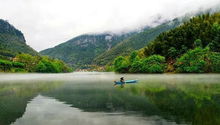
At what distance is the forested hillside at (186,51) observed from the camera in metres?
127

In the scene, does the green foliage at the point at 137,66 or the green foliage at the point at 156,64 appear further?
the green foliage at the point at 137,66

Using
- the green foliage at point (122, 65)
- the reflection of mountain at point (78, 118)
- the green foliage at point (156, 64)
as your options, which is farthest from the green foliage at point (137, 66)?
Answer: the reflection of mountain at point (78, 118)

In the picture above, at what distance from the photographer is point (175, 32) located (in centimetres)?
15825

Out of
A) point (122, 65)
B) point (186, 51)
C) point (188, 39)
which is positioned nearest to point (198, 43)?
point (186, 51)

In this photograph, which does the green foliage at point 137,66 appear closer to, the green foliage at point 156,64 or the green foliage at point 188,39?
the green foliage at point 156,64

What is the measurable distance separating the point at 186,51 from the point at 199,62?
845 inches

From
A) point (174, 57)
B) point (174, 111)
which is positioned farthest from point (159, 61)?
point (174, 111)

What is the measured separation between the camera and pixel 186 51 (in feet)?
478

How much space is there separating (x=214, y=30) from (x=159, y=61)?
130ft

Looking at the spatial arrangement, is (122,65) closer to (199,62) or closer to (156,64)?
(156,64)

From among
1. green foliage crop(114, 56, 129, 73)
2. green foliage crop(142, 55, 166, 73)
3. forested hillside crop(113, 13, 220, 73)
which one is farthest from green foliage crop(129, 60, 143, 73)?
green foliage crop(114, 56, 129, 73)

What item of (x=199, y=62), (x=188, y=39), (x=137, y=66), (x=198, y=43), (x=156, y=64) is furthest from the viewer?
(x=137, y=66)

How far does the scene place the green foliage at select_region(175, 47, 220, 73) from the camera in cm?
12254

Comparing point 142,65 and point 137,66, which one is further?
point 137,66
